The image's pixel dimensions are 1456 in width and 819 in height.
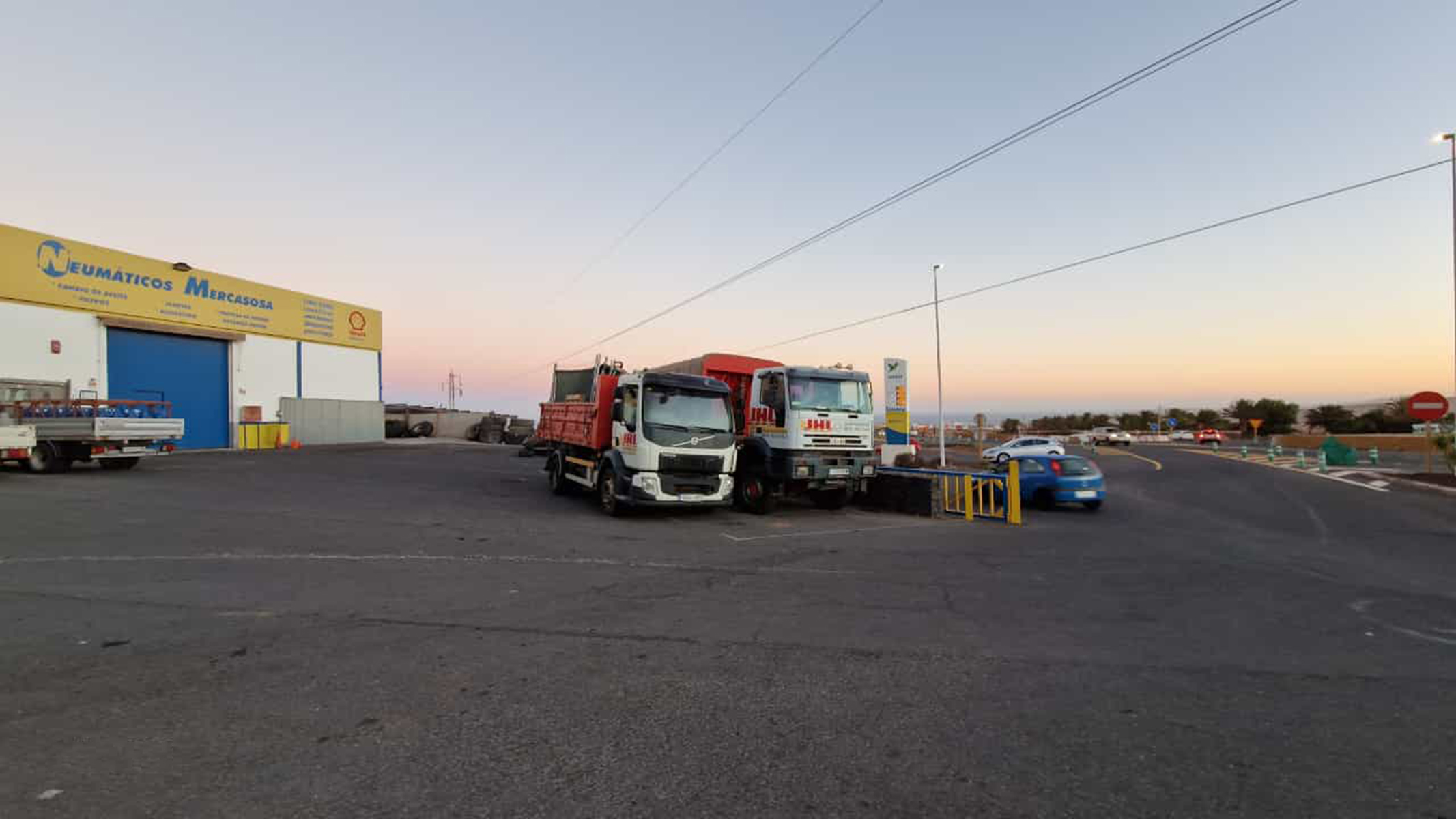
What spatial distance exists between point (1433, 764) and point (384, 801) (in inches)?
197

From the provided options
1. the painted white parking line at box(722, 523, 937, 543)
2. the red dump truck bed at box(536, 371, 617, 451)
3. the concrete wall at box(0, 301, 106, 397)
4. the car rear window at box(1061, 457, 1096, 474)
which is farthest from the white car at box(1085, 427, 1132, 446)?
the concrete wall at box(0, 301, 106, 397)

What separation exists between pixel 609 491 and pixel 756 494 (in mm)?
3154

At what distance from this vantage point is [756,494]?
47.6 ft

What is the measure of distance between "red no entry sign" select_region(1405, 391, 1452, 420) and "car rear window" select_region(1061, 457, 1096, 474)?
1401 centimetres

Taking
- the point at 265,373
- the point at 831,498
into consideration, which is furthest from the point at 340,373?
the point at 831,498

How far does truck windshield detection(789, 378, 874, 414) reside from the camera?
541 inches

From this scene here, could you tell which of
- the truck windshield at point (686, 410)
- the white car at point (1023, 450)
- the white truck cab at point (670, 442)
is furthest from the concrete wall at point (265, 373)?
the white car at point (1023, 450)

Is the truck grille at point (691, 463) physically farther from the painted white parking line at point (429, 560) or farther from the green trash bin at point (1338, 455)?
the green trash bin at point (1338, 455)

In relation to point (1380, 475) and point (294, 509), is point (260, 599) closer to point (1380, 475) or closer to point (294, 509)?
point (294, 509)

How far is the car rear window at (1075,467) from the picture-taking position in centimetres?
1558

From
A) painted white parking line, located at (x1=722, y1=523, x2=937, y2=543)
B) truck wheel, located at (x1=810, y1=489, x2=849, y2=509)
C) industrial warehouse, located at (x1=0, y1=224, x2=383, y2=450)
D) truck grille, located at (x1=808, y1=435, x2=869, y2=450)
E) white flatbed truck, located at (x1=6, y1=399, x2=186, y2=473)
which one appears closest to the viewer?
painted white parking line, located at (x1=722, y1=523, x2=937, y2=543)

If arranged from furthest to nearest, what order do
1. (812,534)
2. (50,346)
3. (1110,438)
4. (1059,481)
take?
1. (1110,438)
2. (50,346)
3. (1059,481)
4. (812,534)

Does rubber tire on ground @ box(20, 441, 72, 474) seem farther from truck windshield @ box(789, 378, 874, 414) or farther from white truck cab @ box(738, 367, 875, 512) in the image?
truck windshield @ box(789, 378, 874, 414)

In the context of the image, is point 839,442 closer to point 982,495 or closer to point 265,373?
point 982,495
